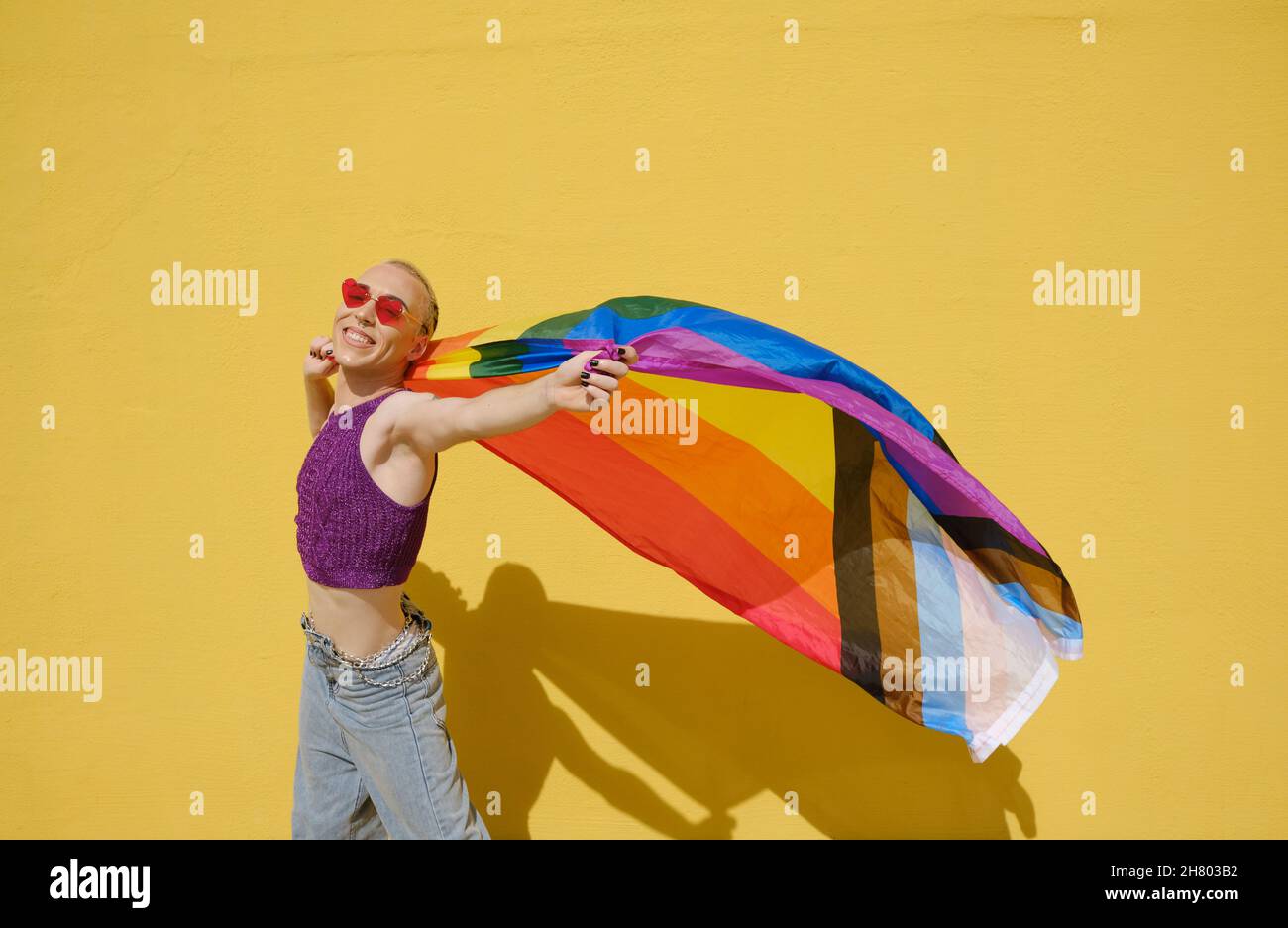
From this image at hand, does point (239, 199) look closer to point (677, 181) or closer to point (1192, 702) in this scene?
point (677, 181)

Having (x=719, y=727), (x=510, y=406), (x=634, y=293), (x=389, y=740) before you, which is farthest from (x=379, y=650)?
(x=634, y=293)

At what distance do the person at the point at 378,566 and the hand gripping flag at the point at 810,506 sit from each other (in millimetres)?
134

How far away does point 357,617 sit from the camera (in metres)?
2.13

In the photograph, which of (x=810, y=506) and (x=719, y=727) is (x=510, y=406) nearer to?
(x=810, y=506)

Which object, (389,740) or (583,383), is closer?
(583,383)

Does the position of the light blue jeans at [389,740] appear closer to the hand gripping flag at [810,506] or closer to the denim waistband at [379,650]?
the denim waistband at [379,650]

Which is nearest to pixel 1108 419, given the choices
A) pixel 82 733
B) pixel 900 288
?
pixel 900 288

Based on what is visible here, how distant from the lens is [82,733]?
289cm

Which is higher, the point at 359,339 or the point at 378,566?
the point at 359,339

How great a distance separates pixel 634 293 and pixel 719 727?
1.18 metres

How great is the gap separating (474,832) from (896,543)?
42.0 inches

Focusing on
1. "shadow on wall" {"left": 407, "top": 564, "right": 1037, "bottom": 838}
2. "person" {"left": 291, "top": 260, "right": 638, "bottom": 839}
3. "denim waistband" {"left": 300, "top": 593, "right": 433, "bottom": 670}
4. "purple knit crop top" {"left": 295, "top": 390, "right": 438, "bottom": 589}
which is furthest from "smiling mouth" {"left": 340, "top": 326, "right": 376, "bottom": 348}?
"shadow on wall" {"left": 407, "top": 564, "right": 1037, "bottom": 838}
